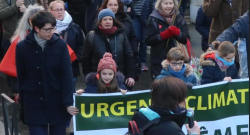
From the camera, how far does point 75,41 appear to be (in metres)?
7.29

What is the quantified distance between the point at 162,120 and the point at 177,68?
237cm

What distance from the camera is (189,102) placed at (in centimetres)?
581

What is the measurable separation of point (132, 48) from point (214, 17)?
169 cm

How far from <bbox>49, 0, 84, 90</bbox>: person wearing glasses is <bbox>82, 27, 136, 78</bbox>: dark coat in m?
0.27

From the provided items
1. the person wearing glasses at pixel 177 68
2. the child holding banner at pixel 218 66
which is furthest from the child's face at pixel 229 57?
the person wearing glasses at pixel 177 68

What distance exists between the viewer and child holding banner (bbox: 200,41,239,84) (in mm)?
6063

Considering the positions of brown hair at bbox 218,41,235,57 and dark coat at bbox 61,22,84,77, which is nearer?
brown hair at bbox 218,41,235,57

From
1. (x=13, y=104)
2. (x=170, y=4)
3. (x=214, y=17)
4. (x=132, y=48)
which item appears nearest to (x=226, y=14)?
(x=214, y=17)

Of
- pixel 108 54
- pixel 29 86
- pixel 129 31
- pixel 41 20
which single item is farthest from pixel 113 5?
pixel 29 86

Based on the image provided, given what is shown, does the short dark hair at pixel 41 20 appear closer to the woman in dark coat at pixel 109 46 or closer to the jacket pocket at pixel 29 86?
the jacket pocket at pixel 29 86

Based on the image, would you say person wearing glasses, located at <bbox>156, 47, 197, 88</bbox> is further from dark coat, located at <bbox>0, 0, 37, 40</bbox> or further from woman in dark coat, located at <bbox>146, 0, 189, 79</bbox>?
dark coat, located at <bbox>0, 0, 37, 40</bbox>

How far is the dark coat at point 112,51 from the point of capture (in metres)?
6.82

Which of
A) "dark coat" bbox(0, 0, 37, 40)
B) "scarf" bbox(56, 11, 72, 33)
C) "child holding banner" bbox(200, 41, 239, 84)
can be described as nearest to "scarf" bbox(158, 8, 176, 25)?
"scarf" bbox(56, 11, 72, 33)

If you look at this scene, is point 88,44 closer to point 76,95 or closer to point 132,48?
point 132,48
